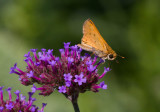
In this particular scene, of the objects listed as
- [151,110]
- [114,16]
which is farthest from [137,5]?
[151,110]

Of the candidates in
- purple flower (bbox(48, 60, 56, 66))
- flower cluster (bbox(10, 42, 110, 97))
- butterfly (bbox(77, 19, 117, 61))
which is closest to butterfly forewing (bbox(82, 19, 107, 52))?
butterfly (bbox(77, 19, 117, 61))

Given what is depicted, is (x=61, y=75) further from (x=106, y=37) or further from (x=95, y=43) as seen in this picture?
(x=106, y=37)

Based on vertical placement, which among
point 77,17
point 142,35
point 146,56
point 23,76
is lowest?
point 23,76

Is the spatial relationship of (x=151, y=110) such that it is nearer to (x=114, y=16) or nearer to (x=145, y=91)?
(x=145, y=91)

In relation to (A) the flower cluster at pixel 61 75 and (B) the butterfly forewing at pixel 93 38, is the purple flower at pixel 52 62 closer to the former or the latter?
(A) the flower cluster at pixel 61 75

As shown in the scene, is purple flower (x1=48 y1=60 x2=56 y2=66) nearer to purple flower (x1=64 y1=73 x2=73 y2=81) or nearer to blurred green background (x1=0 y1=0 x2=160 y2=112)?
purple flower (x1=64 y1=73 x2=73 y2=81)

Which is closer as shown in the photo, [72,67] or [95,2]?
[72,67]

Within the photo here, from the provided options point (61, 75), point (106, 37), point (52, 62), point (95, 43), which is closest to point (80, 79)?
point (61, 75)
